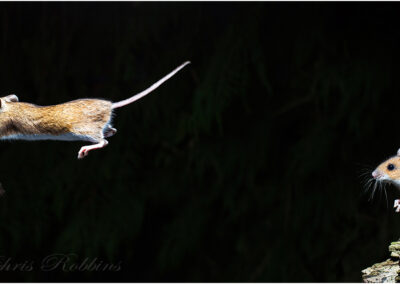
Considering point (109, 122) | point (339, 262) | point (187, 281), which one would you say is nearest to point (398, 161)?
point (109, 122)

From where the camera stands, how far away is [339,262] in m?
2.81

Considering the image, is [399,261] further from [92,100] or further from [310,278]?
[310,278]

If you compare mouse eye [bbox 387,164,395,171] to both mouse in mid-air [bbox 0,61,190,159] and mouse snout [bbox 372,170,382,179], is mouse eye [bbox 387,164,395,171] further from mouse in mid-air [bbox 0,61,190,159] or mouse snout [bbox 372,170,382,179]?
mouse in mid-air [bbox 0,61,190,159]

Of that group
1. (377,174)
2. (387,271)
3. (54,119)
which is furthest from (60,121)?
(377,174)

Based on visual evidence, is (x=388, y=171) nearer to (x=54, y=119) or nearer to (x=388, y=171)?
(x=388, y=171)

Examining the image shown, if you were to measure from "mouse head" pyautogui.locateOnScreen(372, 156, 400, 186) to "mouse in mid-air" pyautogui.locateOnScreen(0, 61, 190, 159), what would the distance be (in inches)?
25.5

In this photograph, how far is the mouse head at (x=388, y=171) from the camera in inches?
43.7

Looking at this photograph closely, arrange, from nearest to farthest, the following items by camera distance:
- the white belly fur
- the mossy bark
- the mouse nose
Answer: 1. the white belly fur
2. the mossy bark
3. the mouse nose

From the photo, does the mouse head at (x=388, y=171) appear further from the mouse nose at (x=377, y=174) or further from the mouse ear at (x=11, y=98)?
the mouse ear at (x=11, y=98)

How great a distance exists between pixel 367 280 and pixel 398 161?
15.8 inches

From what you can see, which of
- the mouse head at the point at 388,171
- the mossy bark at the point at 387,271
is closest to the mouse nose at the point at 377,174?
the mouse head at the point at 388,171

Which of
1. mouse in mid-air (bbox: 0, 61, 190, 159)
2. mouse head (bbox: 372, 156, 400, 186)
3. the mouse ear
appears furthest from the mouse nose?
the mouse ear

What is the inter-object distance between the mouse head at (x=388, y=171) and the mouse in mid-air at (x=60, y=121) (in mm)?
648

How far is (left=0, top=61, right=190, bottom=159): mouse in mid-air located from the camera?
594 millimetres
